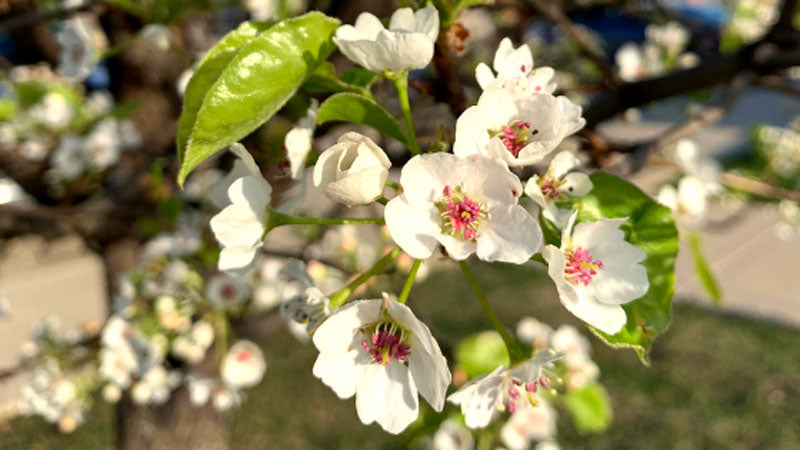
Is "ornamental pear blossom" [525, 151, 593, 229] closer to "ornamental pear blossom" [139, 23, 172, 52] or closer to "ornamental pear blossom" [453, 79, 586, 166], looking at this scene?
"ornamental pear blossom" [453, 79, 586, 166]

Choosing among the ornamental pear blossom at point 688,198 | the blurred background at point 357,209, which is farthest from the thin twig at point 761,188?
the ornamental pear blossom at point 688,198

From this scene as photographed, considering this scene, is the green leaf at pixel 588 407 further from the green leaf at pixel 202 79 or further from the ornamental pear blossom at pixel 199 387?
the green leaf at pixel 202 79

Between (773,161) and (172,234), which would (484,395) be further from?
(773,161)

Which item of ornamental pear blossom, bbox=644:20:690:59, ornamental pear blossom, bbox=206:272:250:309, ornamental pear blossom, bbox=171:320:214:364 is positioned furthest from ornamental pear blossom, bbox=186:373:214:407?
ornamental pear blossom, bbox=644:20:690:59

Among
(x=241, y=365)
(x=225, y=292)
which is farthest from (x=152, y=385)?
(x=225, y=292)

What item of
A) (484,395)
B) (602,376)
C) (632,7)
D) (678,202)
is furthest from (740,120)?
(484,395)

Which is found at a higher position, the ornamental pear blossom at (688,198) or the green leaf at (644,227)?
the green leaf at (644,227)

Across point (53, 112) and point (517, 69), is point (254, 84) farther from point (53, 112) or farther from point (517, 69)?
point (53, 112)
